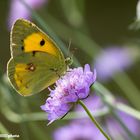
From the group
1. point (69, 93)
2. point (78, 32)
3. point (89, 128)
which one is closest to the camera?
point (69, 93)

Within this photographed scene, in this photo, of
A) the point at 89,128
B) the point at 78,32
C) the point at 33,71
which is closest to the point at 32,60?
the point at 33,71

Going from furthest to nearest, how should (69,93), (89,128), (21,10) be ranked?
1. (21,10)
2. (89,128)
3. (69,93)

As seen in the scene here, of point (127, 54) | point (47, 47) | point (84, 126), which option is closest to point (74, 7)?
point (127, 54)

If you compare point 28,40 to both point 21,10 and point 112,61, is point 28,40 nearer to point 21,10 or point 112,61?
point 112,61

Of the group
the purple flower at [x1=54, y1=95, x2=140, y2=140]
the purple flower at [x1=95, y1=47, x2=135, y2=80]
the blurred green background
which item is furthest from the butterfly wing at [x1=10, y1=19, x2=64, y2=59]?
the purple flower at [x1=95, y1=47, x2=135, y2=80]

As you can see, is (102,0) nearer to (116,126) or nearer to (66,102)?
(116,126)

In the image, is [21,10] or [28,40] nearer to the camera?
[28,40]
